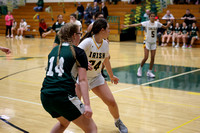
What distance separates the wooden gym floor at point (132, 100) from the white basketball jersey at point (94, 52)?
101 centimetres

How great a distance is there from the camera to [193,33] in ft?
59.8

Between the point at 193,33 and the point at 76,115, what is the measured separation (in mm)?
16390

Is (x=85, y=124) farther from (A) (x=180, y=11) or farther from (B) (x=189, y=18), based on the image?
(A) (x=180, y=11)

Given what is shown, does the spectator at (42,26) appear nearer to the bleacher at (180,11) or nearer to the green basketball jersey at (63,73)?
the bleacher at (180,11)

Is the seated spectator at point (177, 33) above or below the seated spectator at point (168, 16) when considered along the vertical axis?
below

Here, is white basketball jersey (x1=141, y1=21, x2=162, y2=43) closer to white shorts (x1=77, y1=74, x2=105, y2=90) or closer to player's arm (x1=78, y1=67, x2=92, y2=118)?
white shorts (x1=77, y1=74, x2=105, y2=90)

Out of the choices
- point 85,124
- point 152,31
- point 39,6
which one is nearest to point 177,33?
point 152,31

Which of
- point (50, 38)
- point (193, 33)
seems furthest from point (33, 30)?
point (193, 33)

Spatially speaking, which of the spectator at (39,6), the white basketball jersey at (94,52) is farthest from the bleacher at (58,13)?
the white basketball jersey at (94,52)

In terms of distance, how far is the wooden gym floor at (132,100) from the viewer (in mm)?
5025

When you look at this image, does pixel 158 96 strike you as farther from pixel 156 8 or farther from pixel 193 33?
pixel 156 8

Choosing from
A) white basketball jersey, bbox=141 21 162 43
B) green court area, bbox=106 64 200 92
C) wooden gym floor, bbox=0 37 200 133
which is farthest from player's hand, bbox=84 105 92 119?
white basketball jersey, bbox=141 21 162 43

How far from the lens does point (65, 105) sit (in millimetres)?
3055

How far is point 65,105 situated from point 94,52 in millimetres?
1660
